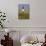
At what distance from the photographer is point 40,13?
14.5ft

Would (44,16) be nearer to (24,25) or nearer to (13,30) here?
(24,25)

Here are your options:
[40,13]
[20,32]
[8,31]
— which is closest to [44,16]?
[40,13]

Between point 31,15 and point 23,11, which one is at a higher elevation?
point 23,11

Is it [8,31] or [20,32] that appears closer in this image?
[8,31]

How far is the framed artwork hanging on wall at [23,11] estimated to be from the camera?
4.35 meters

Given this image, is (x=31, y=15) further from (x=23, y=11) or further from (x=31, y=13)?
(x=23, y=11)

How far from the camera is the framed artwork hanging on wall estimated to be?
171 inches

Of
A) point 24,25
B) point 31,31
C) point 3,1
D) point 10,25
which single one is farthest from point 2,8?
point 31,31

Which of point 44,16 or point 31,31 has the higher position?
point 44,16

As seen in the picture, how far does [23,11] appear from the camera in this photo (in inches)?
172

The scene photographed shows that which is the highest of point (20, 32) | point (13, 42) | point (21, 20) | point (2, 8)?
point (2, 8)

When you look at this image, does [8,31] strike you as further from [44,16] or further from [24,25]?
[44,16]

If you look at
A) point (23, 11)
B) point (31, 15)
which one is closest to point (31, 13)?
point (31, 15)

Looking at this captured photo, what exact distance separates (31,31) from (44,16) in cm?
61
